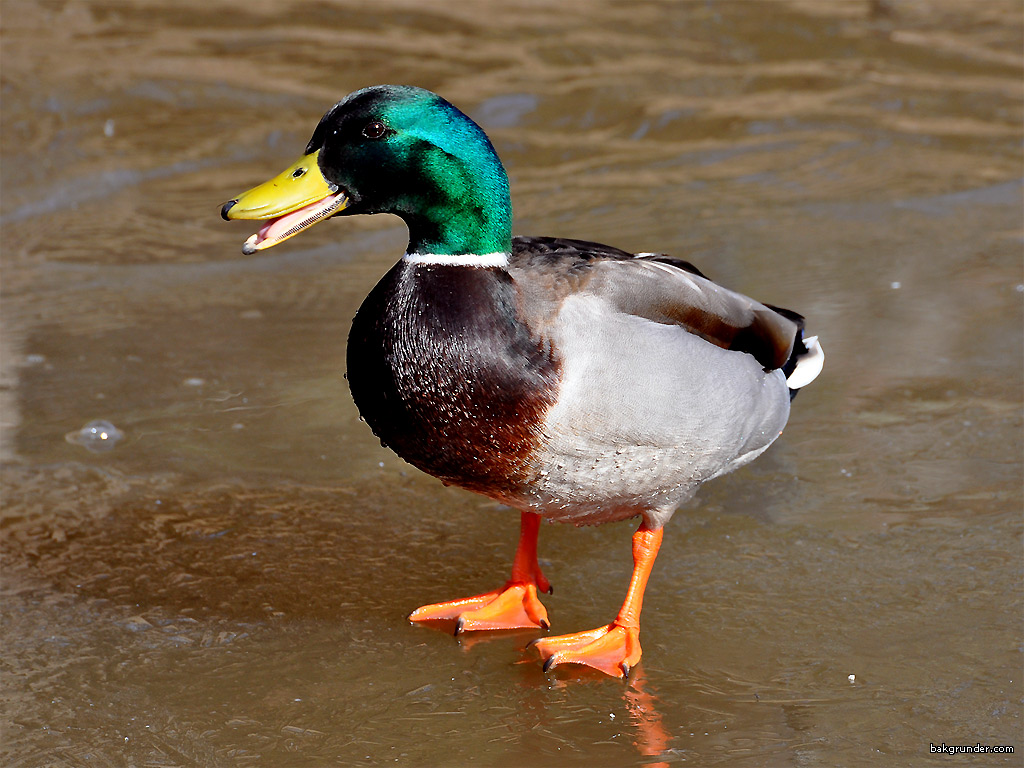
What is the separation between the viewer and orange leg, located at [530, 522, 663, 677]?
299cm

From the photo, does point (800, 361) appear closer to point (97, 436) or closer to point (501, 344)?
point (501, 344)

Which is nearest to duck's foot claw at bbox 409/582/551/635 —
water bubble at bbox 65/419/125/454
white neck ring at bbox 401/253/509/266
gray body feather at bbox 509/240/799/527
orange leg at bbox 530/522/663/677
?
orange leg at bbox 530/522/663/677

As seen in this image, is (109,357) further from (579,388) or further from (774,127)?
(774,127)

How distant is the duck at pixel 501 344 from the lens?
2.72 m

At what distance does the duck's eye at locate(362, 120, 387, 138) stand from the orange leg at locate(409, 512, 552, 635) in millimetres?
1212

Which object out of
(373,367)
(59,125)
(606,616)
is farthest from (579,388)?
(59,125)

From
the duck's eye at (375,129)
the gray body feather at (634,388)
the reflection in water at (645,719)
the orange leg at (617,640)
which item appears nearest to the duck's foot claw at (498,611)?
the orange leg at (617,640)

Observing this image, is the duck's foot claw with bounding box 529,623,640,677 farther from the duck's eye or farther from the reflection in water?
the duck's eye

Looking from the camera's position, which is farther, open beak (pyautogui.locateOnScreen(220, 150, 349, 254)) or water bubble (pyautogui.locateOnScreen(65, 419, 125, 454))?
water bubble (pyautogui.locateOnScreen(65, 419, 125, 454))

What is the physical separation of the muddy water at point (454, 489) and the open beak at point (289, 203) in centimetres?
106

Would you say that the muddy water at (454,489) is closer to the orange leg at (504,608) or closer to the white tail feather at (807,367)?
the orange leg at (504,608)

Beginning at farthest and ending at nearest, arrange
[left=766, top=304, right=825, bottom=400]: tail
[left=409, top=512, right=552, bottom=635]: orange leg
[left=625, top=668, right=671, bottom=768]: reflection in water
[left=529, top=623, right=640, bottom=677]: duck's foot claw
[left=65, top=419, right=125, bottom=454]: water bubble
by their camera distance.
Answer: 1. [left=65, top=419, right=125, bottom=454]: water bubble
2. [left=766, top=304, right=825, bottom=400]: tail
3. [left=409, top=512, right=552, bottom=635]: orange leg
4. [left=529, top=623, right=640, bottom=677]: duck's foot claw
5. [left=625, top=668, right=671, bottom=768]: reflection in water

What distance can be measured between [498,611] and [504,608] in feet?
0.06

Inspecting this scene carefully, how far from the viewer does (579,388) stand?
2758 millimetres
